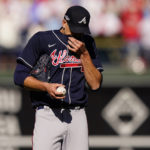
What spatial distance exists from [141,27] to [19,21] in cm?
237

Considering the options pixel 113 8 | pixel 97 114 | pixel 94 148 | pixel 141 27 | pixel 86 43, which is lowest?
pixel 94 148

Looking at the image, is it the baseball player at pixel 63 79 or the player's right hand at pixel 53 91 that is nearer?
the player's right hand at pixel 53 91

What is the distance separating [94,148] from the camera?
17.8ft

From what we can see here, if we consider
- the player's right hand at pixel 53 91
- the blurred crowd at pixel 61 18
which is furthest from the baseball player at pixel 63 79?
the blurred crowd at pixel 61 18

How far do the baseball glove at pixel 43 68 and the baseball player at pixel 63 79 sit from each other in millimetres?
25

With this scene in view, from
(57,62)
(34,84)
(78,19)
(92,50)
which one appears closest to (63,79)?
(57,62)

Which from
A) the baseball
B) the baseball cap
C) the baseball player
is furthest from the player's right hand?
the baseball cap

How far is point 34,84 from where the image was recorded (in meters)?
3.09

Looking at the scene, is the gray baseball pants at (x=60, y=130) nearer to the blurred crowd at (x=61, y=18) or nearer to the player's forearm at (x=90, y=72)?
the player's forearm at (x=90, y=72)

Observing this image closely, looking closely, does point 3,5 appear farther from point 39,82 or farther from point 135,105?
point 39,82

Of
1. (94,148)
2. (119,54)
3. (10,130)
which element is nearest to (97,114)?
(94,148)

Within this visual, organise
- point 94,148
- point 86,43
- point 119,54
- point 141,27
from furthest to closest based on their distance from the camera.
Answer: point 141,27 < point 119,54 < point 94,148 < point 86,43

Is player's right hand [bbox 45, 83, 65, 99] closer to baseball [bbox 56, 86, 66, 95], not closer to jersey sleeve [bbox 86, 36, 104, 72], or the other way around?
baseball [bbox 56, 86, 66, 95]

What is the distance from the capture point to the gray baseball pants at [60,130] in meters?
3.16
